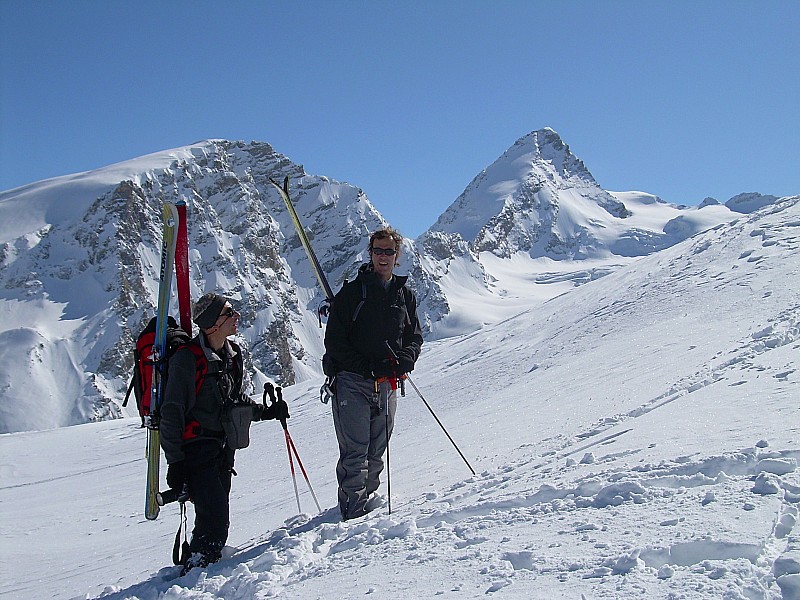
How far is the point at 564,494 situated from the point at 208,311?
2.91m

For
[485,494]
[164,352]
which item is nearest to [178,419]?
[164,352]

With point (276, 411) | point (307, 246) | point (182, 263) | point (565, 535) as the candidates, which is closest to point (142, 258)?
point (307, 246)

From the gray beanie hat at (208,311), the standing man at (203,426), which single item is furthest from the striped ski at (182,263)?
the standing man at (203,426)

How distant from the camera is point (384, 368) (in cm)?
517

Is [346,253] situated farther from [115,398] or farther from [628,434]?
[628,434]

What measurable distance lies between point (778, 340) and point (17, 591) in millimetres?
8847

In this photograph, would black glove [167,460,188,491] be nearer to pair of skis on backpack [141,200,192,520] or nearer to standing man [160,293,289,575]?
standing man [160,293,289,575]

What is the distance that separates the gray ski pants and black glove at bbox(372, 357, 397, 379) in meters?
0.17

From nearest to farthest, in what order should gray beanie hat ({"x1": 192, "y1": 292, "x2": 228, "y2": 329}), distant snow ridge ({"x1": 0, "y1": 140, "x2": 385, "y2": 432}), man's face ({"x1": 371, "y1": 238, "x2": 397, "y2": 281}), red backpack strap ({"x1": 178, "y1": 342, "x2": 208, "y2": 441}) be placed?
red backpack strap ({"x1": 178, "y1": 342, "x2": 208, "y2": 441})
gray beanie hat ({"x1": 192, "y1": 292, "x2": 228, "y2": 329})
man's face ({"x1": 371, "y1": 238, "x2": 397, "y2": 281})
distant snow ridge ({"x1": 0, "y1": 140, "x2": 385, "y2": 432})

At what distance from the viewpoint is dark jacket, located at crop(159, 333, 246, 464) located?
4.52m

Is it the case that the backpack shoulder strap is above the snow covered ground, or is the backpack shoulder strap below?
above

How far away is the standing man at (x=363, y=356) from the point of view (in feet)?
16.8

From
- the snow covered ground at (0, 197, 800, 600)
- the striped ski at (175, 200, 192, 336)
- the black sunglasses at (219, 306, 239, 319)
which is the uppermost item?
the striped ski at (175, 200, 192, 336)

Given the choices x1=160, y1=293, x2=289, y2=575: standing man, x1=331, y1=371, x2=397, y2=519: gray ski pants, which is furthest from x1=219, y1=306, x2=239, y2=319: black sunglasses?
x1=331, y1=371, x2=397, y2=519: gray ski pants
